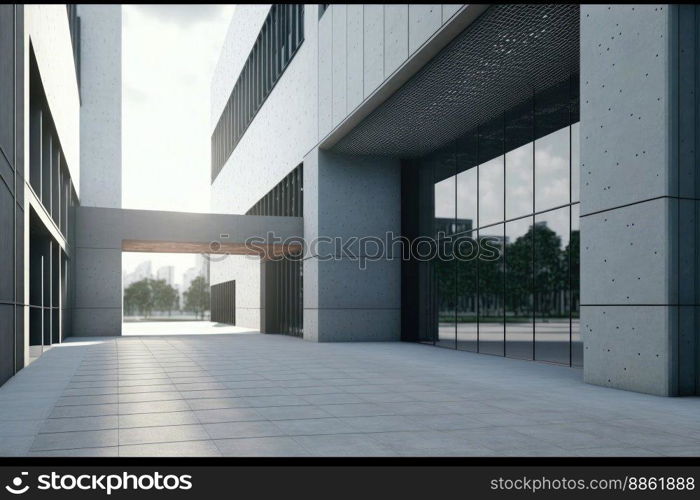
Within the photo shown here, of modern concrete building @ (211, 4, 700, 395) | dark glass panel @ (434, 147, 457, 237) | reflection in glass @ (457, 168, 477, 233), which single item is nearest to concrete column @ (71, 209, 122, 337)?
modern concrete building @ (211, 4, 700, 395)

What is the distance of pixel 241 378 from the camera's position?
13.3 meters

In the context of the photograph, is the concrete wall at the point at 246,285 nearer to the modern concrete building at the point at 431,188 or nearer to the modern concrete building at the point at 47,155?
the modern concrete building at the point at 431,188

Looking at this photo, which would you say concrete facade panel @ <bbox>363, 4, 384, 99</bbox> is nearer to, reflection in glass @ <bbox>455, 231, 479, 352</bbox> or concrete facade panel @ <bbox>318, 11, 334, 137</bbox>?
concrete facade panel @ <bbox>318, 11, 334, 137</bbox>

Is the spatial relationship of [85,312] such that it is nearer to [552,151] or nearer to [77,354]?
[77,354]

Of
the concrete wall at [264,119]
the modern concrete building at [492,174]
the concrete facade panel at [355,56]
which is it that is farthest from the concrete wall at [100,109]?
the concrete facade panel at [355,56]

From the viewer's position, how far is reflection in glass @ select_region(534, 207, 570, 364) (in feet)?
55.2

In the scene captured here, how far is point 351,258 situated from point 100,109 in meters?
21.5

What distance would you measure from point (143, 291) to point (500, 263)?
8506 cm

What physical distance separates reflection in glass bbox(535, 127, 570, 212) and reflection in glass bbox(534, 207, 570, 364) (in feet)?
1.04

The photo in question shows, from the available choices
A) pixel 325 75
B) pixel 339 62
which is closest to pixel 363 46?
pixel 339 62

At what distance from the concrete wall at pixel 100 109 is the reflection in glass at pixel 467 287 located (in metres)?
24.4

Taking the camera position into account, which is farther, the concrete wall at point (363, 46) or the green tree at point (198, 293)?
the green tree at point (198, 293)

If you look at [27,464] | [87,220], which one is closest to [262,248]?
[87,220]
